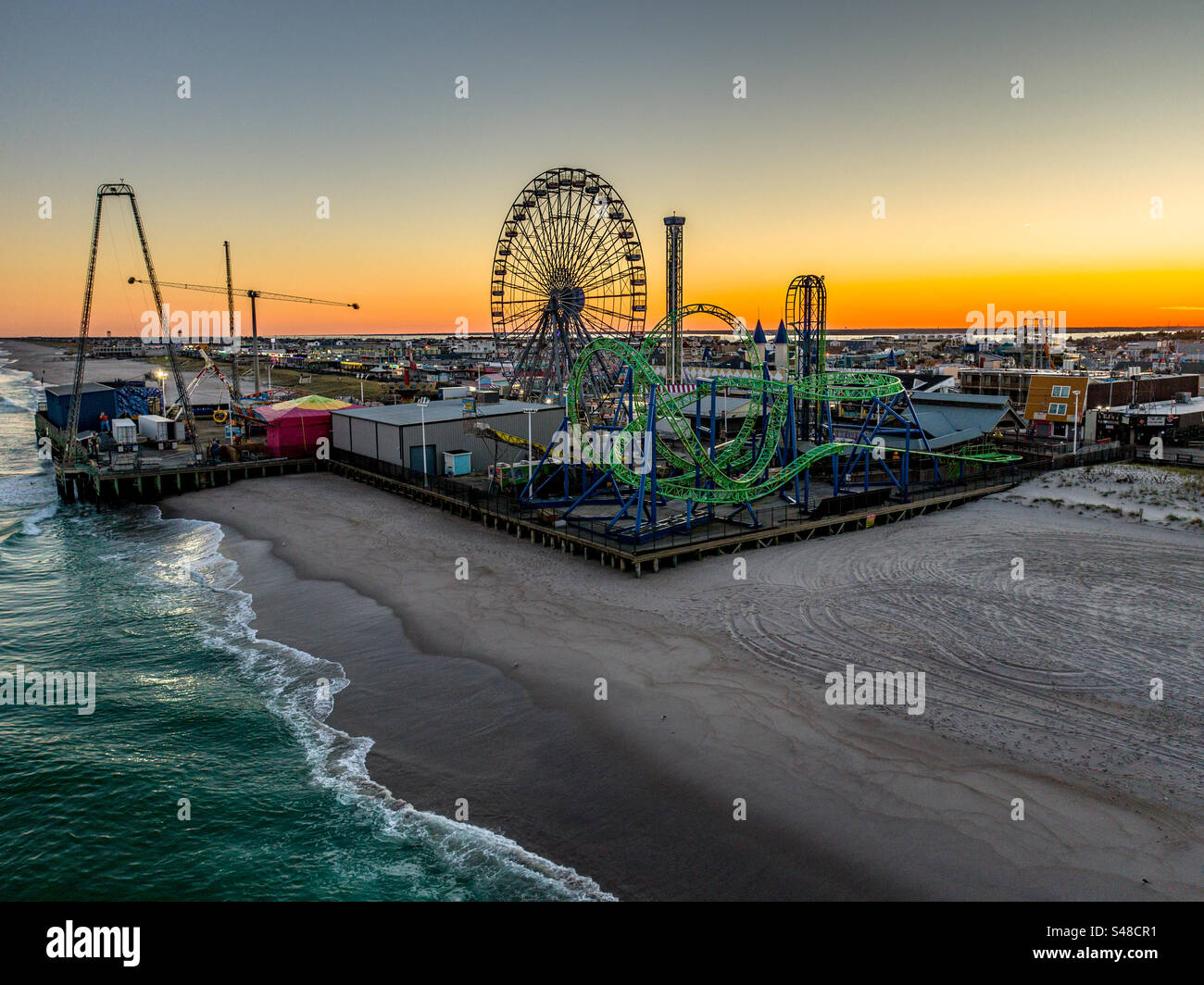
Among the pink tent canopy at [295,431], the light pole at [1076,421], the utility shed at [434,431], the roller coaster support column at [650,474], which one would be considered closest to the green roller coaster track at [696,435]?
the roller coaster support column at [650,474]

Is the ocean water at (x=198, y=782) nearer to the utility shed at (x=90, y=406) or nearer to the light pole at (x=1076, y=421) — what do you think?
the utility shed at (x=90, y=406)

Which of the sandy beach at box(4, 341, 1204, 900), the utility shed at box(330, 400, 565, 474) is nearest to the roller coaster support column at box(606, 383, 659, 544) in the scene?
the sandy beach at box(4, 341, 1204, 900)

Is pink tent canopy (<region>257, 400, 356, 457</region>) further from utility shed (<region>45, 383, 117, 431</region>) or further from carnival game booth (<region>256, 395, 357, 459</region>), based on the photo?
utility shed (<region>45, 383, 117, 431</region>)

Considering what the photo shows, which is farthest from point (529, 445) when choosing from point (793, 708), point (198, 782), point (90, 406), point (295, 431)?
point (90, 406)

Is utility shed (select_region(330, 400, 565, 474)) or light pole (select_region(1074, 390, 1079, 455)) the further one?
light pole (select_region(1074, 390, 1079, 455))

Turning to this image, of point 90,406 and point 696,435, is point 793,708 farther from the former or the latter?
point 90,406
